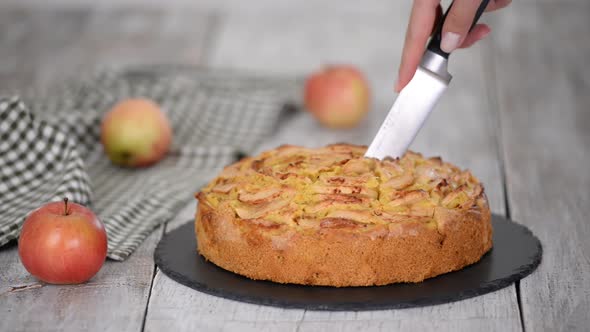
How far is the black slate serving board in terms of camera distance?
7.27 ft

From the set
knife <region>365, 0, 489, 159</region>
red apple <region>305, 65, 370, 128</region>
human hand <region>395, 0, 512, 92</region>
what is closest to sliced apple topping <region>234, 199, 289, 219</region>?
knife <region>365, 0, 489, 159</region>

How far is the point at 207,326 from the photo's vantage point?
86.6 inches

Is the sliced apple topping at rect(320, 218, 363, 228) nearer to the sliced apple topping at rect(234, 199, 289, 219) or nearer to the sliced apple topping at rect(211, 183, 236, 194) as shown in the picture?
the sliced apple topping at rect(234, 199, 289, 219)

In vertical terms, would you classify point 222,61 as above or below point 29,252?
below

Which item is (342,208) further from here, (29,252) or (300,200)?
(29,252)

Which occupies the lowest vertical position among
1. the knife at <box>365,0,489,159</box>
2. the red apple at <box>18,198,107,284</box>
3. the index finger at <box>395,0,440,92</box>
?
the red apple at <box>18,198,107,284</box>

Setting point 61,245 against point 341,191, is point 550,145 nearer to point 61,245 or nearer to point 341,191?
point 341,191

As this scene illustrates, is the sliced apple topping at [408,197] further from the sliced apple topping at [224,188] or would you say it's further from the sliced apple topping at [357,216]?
the sliced apple topping at [224,188]

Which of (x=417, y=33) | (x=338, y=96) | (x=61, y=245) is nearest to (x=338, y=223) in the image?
(x=417, y=33)

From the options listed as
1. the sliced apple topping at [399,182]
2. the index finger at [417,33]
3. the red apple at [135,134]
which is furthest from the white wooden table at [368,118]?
the index finger at [417,33]

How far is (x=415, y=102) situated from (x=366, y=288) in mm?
549

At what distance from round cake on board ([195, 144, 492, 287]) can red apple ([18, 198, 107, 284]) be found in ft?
0.95

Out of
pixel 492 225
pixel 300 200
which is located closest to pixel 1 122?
pixel 300 200

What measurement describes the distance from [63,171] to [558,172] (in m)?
1.70
